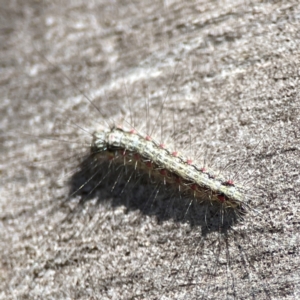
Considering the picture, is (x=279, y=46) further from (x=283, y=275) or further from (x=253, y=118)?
(x=283, y=275)

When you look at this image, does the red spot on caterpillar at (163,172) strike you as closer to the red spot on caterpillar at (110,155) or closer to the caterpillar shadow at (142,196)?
the caterpillar shadow at (142,196)

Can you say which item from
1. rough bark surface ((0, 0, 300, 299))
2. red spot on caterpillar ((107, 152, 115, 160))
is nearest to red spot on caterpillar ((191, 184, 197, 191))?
rough bark surface ((0, 0, 300, 299))

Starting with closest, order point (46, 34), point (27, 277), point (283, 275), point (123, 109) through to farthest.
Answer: point (283, 275)
point (27, 277)
point (123, 109)
point (46, 34)

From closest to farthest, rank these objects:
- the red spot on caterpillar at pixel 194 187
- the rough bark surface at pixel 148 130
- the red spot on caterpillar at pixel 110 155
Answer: the rough bark surface at pixel 148 130 → the red spot on caterpillar at pixel 194 187 → the red spot on caterpillar at pixel 110 155

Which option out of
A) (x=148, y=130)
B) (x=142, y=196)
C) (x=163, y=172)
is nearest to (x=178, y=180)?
(x=163, y=172)

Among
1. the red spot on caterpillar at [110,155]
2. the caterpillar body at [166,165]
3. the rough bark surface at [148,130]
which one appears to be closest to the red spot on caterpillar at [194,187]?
the caterpillar body at [166,165]

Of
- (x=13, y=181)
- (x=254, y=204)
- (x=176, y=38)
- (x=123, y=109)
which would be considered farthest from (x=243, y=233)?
(x=13, y=181)

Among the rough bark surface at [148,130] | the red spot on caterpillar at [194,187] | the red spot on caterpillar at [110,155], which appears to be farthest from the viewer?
the red spot on caterpillar at [110,155]

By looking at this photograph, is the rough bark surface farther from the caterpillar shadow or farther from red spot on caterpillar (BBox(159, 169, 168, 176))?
red spot on caterpillar (BBox(159, 169, 168, 176))
